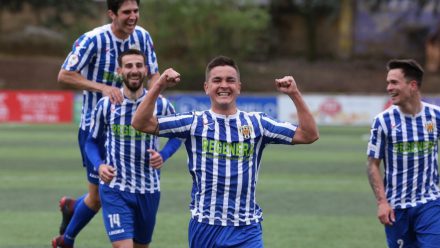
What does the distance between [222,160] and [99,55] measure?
2565 mm

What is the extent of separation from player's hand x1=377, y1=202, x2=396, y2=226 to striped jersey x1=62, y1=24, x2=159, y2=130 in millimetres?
2575

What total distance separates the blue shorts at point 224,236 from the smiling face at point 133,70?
5.81 ft

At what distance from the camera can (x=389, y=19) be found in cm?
4856

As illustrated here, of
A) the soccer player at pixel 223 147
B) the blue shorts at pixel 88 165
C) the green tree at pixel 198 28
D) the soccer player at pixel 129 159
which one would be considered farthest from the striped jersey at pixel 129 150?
the green tree at pixel 198 28

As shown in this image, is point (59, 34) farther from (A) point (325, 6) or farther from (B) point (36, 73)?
(A) point (325, 6)

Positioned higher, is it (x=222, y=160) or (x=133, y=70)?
(x=133, y=70)

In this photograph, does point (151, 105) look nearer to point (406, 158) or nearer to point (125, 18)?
point (406, 158)

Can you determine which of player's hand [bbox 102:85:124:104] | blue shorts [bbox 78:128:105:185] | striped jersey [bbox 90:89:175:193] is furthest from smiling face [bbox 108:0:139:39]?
blue shorts [bbox 78:128:105:185]

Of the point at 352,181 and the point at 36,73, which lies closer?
the point at 352,181

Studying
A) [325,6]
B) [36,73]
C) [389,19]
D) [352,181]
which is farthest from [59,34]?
A: [352,181]

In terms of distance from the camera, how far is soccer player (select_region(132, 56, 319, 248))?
20.9ft

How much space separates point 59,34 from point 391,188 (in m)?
42.0

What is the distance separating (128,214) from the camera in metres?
7.84

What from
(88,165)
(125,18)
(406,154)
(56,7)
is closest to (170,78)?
(406,154)
